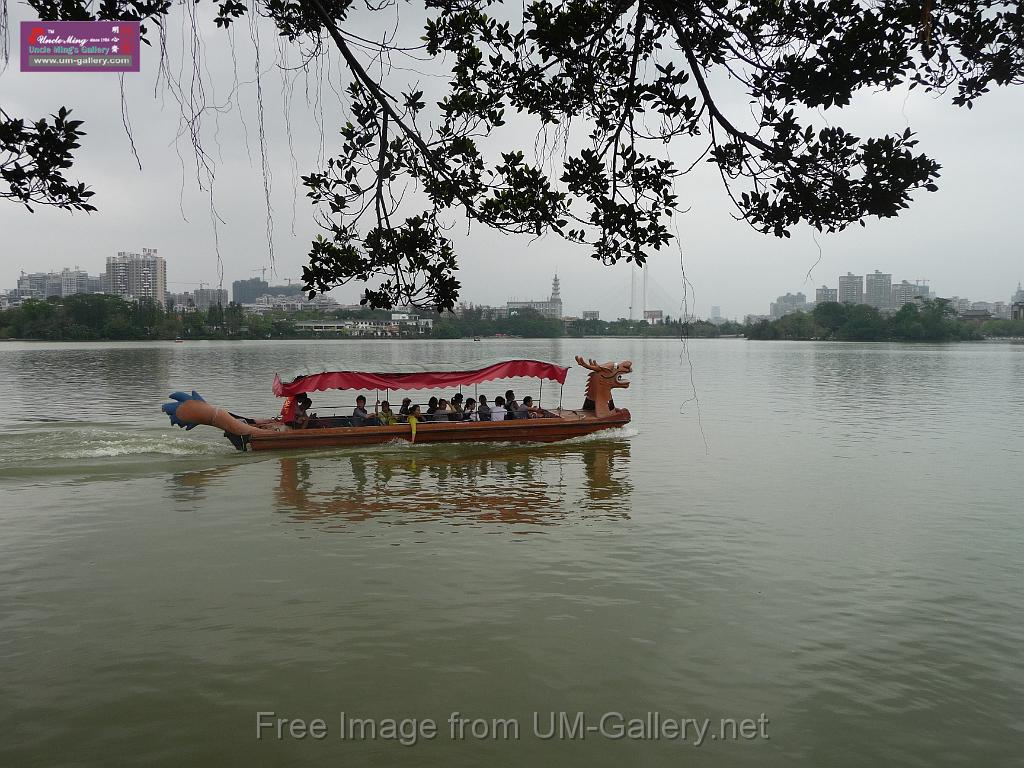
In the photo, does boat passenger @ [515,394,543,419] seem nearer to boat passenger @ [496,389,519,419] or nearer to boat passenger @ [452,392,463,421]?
boat passenger @ [496,389,519,419]

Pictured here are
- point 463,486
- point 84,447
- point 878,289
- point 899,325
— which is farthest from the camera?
point 878,289

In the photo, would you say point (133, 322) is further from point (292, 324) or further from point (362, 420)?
point (362, 420)

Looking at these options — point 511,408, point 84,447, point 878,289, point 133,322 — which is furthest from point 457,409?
point 878,289

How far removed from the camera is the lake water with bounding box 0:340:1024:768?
17.4 feet

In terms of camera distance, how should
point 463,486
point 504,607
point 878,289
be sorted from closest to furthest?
point 504,607, point 463,486, point 878,289

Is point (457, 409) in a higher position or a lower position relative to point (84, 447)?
higher

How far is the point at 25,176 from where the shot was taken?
4.15 m

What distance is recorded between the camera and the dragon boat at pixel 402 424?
624 inches

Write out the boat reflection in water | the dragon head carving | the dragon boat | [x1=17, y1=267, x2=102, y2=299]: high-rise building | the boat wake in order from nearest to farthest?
the boat reflection in water
the boat wake
the dragon boat
the dragon head carving
[x1=17, y1=267, x2=102, y2=299]: high-rise building

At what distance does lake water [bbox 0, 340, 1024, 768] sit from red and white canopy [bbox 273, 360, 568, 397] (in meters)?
1.69

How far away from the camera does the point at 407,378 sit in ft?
57.6

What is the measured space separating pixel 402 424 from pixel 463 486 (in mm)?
3878

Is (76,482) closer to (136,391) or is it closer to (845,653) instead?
(845,653)

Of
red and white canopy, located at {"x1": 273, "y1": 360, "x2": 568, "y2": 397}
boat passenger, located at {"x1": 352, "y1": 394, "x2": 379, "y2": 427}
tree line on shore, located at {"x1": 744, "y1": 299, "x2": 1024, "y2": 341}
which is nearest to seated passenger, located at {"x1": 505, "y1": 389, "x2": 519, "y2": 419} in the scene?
red and white canopy, located at {"x1": 273, "y1": 360, "x2": 568, "y2": 397}
